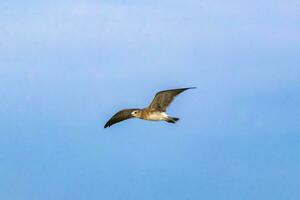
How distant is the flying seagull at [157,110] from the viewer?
145ft

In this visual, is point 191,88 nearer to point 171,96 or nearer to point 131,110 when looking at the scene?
point 171,96

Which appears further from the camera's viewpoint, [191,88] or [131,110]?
[131,110]

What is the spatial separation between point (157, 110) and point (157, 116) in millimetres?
368

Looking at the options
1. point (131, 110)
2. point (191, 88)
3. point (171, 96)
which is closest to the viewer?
point (191, 88)

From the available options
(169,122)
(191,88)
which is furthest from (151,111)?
(191,88)

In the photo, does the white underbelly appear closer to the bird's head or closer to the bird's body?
the bird's body

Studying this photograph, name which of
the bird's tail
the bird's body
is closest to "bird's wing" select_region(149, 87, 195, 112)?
the bird's body

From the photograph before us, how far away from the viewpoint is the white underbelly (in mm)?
45344

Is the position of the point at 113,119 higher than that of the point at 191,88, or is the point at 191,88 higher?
the point at 191,88

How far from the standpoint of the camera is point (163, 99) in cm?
4481

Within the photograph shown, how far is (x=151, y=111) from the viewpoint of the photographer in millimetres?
45938

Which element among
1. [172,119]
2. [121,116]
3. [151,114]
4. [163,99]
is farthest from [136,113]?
[172,119]

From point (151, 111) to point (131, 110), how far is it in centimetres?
229

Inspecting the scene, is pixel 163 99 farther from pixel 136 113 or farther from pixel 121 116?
pixel 121 116
